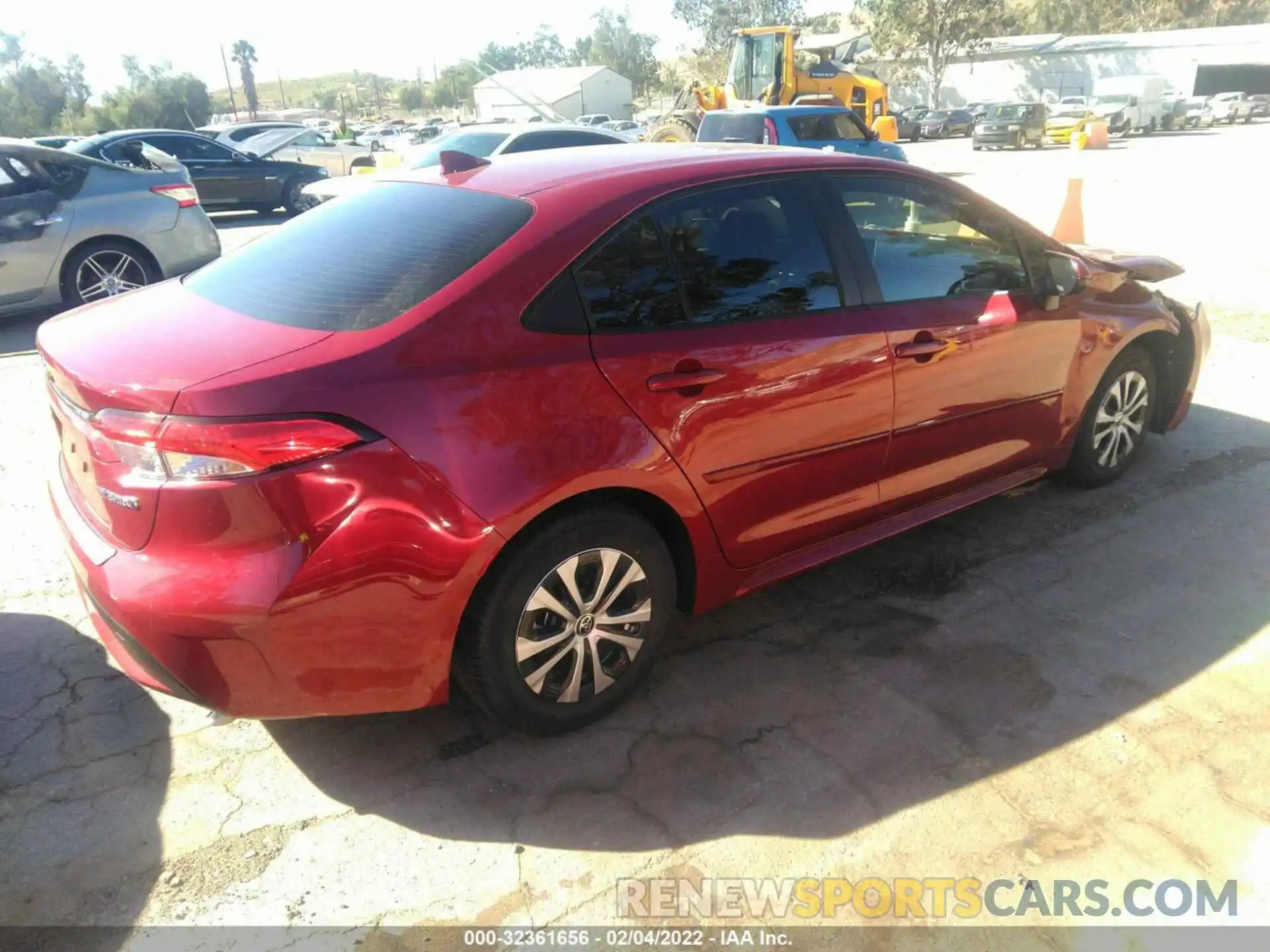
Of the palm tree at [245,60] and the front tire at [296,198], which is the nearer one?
the front tire at [296,198]

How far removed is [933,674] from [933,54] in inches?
1914

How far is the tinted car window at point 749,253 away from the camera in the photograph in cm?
293

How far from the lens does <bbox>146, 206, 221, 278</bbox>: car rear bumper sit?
7.73 meters

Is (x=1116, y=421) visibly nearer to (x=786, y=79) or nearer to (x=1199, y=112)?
(x=786, y=79)

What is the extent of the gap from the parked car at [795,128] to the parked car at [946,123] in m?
25.1

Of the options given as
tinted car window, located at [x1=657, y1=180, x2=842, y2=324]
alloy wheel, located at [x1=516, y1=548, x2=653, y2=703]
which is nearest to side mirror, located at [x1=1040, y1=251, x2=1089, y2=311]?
tinted car window, located at [x1=657, y1=180, x2=842, y2=324]

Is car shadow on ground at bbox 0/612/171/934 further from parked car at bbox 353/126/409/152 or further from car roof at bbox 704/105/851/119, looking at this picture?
parked car at bbox 353/126/409/152

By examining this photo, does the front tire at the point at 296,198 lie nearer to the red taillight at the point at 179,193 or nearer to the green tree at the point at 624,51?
the red taillight at the point at 179,193

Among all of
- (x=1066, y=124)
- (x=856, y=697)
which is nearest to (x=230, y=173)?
(x=856, y=697)

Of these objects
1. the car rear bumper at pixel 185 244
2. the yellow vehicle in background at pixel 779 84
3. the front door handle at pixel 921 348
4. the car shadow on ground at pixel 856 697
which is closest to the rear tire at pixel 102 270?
the car rear bumper at pixel 185 244

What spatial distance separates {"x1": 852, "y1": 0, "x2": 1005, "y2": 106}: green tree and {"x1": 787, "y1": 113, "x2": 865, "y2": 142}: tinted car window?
32.2 metres

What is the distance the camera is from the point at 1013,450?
394 centimetres

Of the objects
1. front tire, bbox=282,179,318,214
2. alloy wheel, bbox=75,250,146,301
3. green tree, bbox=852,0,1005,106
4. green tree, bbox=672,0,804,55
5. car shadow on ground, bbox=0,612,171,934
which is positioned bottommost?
car shadow on ground, bbox=0,612,171,934

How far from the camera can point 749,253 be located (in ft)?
10.2
